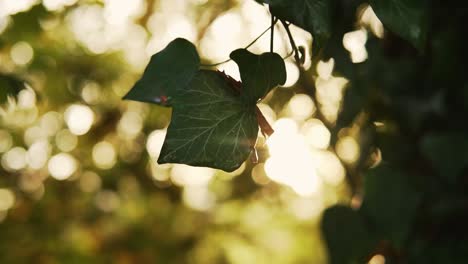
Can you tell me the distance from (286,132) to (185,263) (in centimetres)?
133

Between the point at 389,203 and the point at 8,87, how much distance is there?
1.22ft

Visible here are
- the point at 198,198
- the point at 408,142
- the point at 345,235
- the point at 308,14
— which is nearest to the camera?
the point at 308,14

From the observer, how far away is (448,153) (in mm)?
553

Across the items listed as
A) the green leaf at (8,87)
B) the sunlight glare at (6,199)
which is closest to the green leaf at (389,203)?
the green leaf at (8,87)

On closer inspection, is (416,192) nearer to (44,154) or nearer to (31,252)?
(31,252)

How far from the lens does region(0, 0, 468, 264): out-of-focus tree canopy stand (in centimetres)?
48

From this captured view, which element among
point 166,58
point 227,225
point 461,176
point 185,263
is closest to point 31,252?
point 185,263

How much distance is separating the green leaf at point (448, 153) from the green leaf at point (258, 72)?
0.33 metres

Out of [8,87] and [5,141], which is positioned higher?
[8,87]

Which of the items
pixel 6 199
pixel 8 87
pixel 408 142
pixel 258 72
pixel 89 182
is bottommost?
pixel 89 182

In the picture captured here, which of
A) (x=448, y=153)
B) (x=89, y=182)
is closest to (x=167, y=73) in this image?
(x=448, y=153)

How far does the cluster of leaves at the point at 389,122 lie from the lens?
272mm

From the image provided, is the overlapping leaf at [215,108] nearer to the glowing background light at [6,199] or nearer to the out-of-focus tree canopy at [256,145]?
the out-of-focus tree canopy at [256,145]

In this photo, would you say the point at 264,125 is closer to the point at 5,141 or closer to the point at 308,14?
the point at 308,14
